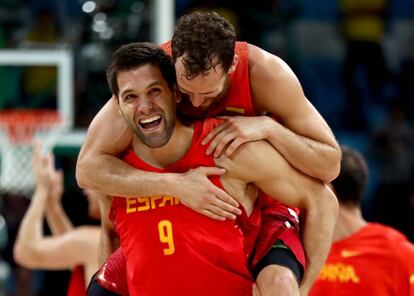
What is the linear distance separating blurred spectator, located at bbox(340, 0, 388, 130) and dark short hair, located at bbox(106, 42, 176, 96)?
6306 millimetres

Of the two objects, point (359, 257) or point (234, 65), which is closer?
point (234, 65)

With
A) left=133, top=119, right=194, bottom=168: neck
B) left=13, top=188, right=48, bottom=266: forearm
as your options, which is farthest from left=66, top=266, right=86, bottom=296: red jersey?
left=133, top=119, right=194, bottom=168: neck

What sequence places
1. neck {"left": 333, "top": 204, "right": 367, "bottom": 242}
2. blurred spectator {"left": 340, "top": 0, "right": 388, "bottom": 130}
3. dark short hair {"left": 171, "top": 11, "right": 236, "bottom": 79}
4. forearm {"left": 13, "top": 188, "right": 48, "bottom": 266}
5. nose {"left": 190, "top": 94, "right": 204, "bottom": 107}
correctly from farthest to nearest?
1. blurred spectator {"left": 340, "top": 0, "right": 388, "bottom": 130}
2. forearm {"left": 13, "top": 188, "right": 48, "bottom": 266}
3. neck {"left": 333, "top": 204, "right": 367, "bottom": 242}
4. nose {"left": 190, "top": 94, "right": 204, "bottom": 107}
5. dark short hair {"left": 171, "top": 11, "right": 236, "bottom": 79}

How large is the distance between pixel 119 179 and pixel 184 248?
1.11ft

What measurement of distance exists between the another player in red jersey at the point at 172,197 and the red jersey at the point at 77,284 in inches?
42.1

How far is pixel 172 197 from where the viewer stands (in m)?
3.24

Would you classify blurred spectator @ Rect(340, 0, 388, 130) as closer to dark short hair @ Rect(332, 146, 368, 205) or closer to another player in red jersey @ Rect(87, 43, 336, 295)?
dark short hair @ Rect(332, 146, 368, 205)

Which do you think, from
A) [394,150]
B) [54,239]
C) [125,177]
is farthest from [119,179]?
[394,150]

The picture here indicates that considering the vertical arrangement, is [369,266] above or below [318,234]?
below

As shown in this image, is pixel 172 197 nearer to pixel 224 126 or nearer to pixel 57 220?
pixel 224 126

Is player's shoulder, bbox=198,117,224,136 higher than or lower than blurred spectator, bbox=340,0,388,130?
higher

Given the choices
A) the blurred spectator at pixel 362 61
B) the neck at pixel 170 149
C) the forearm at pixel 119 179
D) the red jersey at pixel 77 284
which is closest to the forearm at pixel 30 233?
the red jersey at pixel 77 284

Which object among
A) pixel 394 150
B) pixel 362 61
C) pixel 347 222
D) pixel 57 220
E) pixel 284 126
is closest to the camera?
pixel 284 126

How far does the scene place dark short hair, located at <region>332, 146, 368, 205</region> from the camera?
4.53 metres
